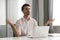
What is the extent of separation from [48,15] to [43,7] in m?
0.24

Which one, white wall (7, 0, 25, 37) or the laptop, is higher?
white wall (7, 0, 25, 37)

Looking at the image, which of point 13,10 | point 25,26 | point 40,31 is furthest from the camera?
point 13,10

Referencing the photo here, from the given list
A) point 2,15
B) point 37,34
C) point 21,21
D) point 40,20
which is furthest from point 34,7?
point 37,34

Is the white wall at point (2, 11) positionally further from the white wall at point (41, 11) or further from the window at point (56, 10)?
the window at point (56, 10)

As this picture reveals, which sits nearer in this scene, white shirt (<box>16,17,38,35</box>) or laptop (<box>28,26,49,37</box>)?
laptop (<box>28,26,49,37</box>)

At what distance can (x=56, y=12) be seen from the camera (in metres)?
3.35

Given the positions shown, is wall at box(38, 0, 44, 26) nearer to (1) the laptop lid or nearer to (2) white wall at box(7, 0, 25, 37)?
(2) white wall at box(7, 0, 25, 37)

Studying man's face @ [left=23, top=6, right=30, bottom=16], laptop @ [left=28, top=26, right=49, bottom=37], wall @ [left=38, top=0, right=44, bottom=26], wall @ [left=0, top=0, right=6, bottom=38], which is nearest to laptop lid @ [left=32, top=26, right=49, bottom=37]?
laptop @ [left=28, top=26, right=49, bottom=37]

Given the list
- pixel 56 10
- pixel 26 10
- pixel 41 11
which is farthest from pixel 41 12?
pixel 26 10

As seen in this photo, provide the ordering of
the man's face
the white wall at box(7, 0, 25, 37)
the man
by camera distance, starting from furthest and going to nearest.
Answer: the white wall at box(7, 0, 25, 37)
the man's face
the man

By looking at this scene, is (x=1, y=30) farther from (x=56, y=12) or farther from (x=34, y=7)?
(x=56, y=12)

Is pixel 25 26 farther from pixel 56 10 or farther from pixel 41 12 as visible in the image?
pixel 56 10

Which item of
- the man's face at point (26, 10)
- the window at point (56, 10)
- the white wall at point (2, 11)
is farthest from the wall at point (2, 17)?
the window at point (56, 10)

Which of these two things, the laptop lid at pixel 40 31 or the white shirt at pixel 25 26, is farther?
the white shirt at pixel 25 26
